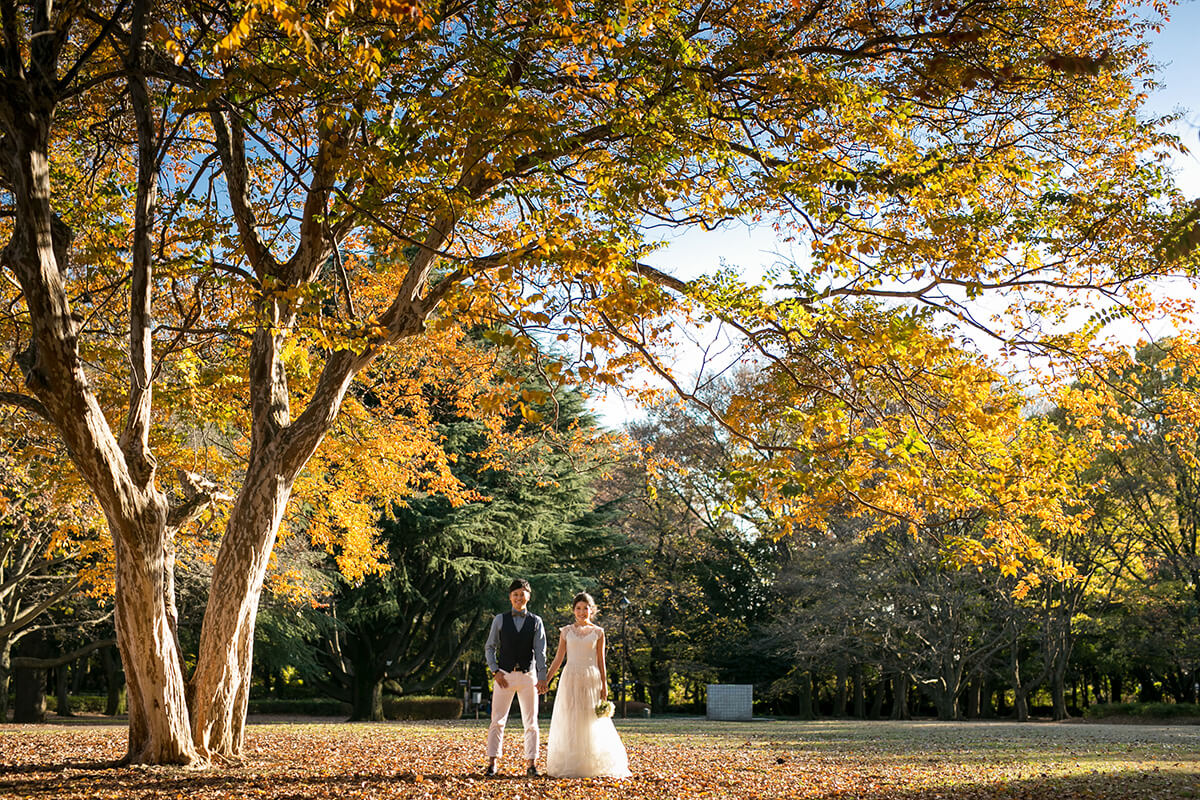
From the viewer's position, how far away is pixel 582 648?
28.6 ft

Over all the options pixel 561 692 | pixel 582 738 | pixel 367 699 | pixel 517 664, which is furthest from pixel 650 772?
pixel 367 699

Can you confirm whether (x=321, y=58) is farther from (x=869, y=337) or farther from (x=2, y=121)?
(x=869, y=337)

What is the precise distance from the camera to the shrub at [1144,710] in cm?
2678

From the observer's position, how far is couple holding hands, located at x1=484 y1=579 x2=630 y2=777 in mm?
8281

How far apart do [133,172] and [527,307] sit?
7.05m

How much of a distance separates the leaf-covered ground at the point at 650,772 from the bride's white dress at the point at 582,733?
27cm

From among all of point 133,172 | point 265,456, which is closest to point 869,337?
point 265,456

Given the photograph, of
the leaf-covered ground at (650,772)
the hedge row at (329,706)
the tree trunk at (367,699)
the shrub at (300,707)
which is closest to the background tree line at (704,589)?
the tree trunk at (367,699)

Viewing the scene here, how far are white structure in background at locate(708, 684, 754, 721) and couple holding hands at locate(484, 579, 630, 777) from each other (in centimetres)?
1988

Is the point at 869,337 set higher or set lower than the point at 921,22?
lower

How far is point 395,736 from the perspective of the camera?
14.5m

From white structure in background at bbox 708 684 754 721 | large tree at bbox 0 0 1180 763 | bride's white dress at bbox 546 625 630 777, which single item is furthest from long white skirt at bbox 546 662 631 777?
white structure in background at bbox 708 684 754 721

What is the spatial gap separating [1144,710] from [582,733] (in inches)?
1014

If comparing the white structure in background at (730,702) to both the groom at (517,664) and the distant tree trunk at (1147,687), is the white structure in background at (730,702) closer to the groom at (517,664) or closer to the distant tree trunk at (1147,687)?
the distant tree trunk at (1147,687)
